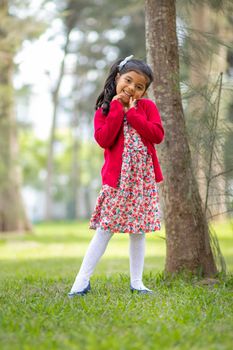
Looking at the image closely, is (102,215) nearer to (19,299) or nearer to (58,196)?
(19,299)

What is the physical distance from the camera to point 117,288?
4.27 meters

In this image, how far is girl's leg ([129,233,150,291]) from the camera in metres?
3.90

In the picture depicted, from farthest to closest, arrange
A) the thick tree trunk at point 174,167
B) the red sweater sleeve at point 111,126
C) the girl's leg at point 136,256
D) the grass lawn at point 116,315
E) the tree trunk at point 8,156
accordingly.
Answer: the tree trunk at point 8,156
the thick tree trunk at point 174,167
the girl's leg at point 136,256
the red sweater sleeve at point 111,126
the grass lawn at point 116,315

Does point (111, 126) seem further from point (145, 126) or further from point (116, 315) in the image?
point (116, 315)

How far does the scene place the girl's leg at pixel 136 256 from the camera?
12.8 feet

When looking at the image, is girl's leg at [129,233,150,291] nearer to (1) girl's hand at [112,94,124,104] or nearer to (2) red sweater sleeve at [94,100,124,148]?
(2) red sweater sleeve at [94,100,124,148]

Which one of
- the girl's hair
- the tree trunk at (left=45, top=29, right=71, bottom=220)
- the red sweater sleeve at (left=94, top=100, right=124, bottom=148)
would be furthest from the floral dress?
the tree trunk at (left=45, top=29, right=71, bottom=220)

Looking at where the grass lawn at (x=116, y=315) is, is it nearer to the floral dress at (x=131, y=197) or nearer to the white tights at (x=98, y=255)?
the white tights at (x=98, y=255)

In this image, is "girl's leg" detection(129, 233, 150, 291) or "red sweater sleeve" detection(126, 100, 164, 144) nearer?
"red sweater sleeve" detection(126, 100, 164, 144)

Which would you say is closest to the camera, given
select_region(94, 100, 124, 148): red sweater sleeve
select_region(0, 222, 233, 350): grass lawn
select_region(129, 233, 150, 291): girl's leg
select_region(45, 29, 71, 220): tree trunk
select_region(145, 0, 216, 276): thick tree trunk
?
select_region(0, 222, 233, 350): grass lawn

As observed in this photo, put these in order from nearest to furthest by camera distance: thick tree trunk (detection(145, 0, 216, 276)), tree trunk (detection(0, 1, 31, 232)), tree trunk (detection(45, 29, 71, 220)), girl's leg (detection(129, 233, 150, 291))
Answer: girl's leg (detection(129, 233, 150, 291)), thick tree trunk (detection(145, 0, 216, 276)), tree trunk (detection(0, 1, 31, 232)), tree trunk (detection(45, 29, 71, 220))

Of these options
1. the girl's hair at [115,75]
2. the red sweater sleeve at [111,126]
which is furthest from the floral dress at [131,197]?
the girl's hair at [115,75]

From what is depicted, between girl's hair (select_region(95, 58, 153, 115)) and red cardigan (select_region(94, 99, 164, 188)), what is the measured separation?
11 cm

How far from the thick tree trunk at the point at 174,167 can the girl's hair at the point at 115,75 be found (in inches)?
23.0
